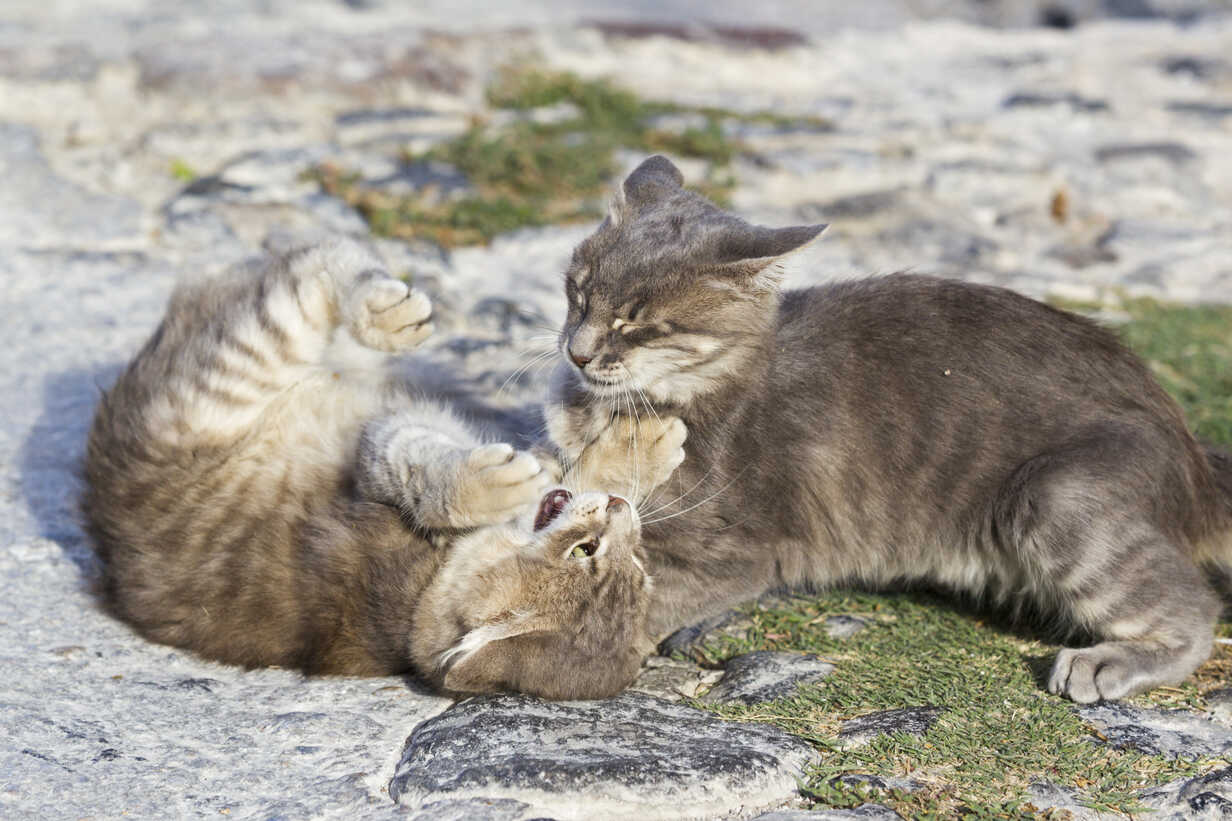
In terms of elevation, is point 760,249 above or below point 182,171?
above

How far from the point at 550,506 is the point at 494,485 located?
23cm

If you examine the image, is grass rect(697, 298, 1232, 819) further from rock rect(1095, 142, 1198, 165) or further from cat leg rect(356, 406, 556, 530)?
rock rect(1095, 142, 1198, 165)

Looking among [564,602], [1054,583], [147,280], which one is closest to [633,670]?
[564,602]

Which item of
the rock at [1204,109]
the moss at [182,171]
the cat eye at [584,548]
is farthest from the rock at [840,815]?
the rock at [1204,109]

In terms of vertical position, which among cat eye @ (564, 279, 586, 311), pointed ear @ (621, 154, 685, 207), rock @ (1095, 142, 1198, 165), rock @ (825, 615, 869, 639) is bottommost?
rock @ (825, 615, 869, 639)

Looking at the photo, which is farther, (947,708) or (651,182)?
(651,182)

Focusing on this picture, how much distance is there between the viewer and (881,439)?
3.77 metres

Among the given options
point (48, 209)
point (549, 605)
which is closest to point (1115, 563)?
point (549, 605)

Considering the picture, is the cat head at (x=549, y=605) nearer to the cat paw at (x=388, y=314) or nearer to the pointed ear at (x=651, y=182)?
the cat paw at (x=388, y=314)

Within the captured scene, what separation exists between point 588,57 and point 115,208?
13.5 feet

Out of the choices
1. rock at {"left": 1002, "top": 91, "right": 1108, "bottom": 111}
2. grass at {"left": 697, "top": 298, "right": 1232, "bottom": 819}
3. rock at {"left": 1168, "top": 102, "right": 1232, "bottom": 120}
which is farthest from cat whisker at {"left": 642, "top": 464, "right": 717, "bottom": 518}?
rock at {"left": 1168, "top": 102, "right": 1232, "bottom": 120}

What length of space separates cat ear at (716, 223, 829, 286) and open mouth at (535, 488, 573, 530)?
0.87 m

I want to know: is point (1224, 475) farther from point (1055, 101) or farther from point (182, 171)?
point (1055, 101)

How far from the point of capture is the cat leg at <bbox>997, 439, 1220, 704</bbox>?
3457 millimetres
